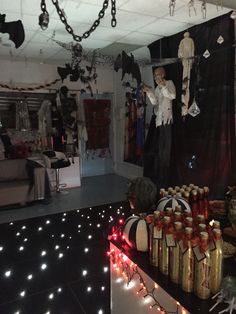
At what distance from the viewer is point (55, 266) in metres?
2.83

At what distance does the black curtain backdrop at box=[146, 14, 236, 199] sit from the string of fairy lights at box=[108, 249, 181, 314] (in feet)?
8.38

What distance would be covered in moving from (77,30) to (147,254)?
3621 mm

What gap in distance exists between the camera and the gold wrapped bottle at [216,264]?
109 cm

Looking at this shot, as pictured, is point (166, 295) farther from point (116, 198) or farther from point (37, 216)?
point (116, 198)

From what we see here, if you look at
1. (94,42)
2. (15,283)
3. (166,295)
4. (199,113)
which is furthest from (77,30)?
(166,295)

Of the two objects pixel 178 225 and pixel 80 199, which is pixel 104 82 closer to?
pixel 80 199

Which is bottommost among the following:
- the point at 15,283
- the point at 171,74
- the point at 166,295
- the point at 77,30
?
the point at 15,283

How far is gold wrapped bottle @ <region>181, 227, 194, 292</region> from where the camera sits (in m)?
1.11

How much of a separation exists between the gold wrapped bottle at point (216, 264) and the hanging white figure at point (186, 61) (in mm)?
3252

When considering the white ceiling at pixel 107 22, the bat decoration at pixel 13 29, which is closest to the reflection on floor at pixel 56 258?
the bat decoration at pixel 13 29

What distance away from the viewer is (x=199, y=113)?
158 inches

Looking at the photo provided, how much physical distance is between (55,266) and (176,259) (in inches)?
79.2

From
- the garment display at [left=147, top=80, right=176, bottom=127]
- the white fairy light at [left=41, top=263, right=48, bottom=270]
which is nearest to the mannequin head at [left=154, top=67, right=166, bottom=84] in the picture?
the garment display at [left=147, top=80, right=176, bottom=127]

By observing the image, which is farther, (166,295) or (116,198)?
(116,198)
